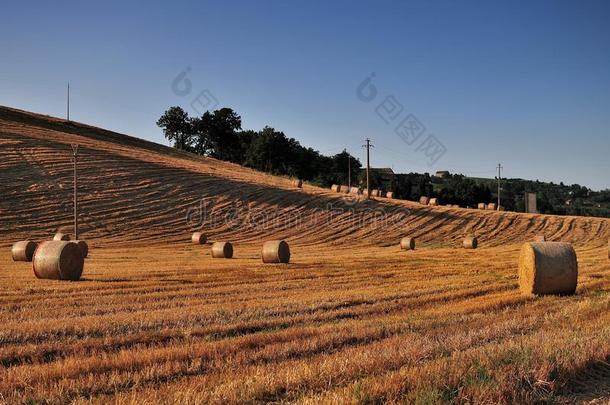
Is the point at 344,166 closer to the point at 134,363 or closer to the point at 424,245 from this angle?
the point at 424,245

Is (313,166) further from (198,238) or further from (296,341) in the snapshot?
(296,341)

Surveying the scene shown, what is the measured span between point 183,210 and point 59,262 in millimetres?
26362

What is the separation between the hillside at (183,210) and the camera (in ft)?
122

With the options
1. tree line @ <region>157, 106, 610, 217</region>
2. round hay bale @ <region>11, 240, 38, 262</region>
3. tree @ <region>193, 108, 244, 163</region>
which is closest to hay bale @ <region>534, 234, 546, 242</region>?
round hay bale @ <region>11, 240, 38, 262</region>

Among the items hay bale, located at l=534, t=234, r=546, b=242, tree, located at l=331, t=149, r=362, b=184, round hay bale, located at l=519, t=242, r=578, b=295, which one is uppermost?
tree, located at l=331, t=149, r=362, b=184

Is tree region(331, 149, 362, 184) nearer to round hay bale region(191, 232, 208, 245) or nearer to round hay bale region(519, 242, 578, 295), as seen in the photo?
round hay bale region(191, 232, 208, 245)

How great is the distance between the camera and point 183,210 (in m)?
42.7

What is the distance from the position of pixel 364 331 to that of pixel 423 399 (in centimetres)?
334

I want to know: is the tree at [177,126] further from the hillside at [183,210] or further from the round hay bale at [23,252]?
the round hay bale at [23,252]

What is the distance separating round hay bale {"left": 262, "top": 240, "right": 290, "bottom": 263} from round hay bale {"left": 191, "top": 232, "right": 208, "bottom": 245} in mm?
13490

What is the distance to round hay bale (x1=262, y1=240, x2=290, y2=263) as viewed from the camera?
2297 centimetres

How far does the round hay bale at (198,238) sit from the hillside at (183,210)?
1.43 metres

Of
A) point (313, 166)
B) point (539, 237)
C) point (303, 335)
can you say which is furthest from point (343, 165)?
point (303, 335)

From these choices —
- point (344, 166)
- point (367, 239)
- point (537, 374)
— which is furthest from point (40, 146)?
point (344, 166)
